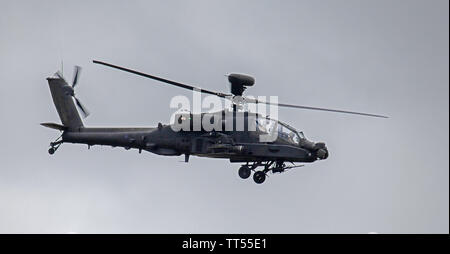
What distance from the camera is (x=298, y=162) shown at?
4659 centimetres

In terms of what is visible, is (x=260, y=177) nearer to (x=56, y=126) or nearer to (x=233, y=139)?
(x=233, y=139)

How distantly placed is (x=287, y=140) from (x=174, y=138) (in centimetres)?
649

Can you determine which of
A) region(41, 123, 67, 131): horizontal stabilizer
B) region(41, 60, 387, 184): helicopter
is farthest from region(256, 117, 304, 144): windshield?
region(41, 123, 67, 131): horizontal stabilizer

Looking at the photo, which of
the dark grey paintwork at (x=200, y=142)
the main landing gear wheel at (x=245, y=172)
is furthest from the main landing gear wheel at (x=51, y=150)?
the main landing gear wheel at (x=245, y=172)

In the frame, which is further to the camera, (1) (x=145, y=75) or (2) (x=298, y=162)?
(2) (x=298, y=162)

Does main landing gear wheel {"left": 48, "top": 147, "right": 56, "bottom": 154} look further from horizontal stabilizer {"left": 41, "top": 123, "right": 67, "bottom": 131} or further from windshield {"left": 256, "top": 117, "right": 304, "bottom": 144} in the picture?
windshield {"left": 256, "top": 117, "right": 304, "bottom": 144}

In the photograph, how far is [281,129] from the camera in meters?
46.6

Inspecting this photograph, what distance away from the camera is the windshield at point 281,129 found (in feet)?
152

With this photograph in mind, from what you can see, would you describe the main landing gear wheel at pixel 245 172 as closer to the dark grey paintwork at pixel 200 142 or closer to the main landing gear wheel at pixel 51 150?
the dark grey paintwork at pixel 200 142

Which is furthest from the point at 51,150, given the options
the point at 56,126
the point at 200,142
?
the point at 200,142

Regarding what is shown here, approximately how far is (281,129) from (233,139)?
2.73m
